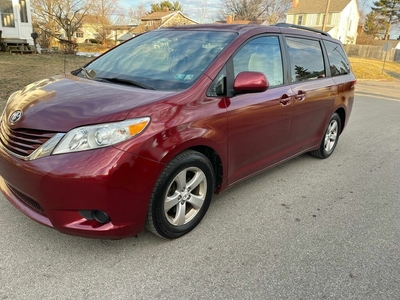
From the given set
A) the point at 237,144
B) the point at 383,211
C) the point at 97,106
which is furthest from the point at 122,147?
the point at 383,211

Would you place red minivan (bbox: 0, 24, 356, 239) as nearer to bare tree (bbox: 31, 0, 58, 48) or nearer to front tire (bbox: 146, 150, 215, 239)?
front tire (bbox: 146, 150, 215, 239)

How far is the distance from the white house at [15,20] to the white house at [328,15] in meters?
39.2

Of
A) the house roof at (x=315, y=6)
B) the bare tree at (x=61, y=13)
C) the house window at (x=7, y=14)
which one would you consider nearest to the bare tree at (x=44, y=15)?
the bare tree at (x=61, y=13)

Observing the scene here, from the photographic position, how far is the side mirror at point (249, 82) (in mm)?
2912

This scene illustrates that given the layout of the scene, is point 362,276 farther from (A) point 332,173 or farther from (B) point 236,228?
(A) point 332,173

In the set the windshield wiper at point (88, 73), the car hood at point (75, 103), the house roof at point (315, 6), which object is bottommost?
the car hood at point (75, 103)

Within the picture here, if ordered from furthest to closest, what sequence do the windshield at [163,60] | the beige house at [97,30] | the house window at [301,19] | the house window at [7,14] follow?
the house window at [301,19]
the beige house at [97,30]
the house window at [7,14]
the windshield at [163,60]

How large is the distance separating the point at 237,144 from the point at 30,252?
76.2 inches

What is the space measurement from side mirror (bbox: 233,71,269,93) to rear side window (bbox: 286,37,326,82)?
1.01m

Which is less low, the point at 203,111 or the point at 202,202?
the point at 203,111

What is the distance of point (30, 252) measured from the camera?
8.29 feet

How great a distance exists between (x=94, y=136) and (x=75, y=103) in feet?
1.41

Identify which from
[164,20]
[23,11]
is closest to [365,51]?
[164,20]

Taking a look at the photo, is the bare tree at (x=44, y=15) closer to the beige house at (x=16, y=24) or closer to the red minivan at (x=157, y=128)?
the beige house at (x=16, y=24)
